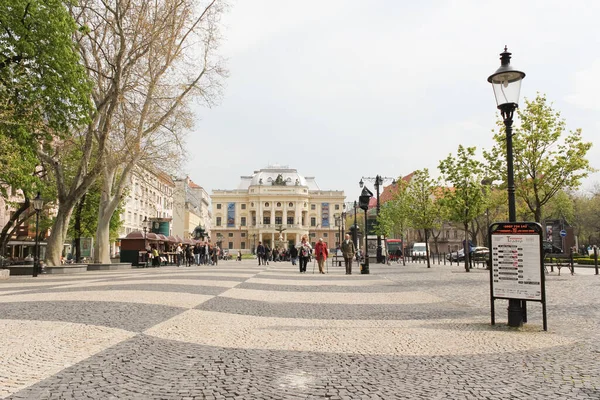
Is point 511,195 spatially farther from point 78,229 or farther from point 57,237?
point 78,229

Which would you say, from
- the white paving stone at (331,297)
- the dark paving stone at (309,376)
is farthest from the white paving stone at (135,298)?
the dark paving stone at (309,376)

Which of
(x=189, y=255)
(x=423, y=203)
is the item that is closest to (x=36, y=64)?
(x=189, y=255)

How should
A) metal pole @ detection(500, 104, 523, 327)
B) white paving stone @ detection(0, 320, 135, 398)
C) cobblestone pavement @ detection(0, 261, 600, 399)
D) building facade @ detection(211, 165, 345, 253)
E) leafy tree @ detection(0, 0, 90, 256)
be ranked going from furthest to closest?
building facade @ detection(211, 165, 345, 253) → leafy tree @ detection(0, 0, 90, 256) → metal pole @ detection(500, 104, 523, 327) → white paving stone @ detection(0, 320, 135, 398) → cobblestone pavement @ detection(0, 261, 600, 399)

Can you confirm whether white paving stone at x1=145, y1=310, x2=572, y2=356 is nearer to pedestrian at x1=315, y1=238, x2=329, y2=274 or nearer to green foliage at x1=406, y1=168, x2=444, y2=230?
pedestrian at x1=315, y1=238, x2=329, y2=274

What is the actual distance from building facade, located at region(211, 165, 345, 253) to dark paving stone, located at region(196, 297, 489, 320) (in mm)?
114335

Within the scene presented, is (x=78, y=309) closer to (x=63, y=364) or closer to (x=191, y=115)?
(x=63, y=364)

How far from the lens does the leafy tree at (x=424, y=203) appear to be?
3381cm

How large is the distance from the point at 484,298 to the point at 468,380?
7.60 metres

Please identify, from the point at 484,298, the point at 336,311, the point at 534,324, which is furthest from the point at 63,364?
the point at 484,298

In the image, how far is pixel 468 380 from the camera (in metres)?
4.33

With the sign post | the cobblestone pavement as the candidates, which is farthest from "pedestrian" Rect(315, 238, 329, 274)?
the sign post

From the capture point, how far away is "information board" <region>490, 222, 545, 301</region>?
6.88m

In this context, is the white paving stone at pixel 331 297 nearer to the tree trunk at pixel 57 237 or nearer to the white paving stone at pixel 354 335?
the white paving stone at pixel 354 335

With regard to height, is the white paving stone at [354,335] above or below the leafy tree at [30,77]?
below
